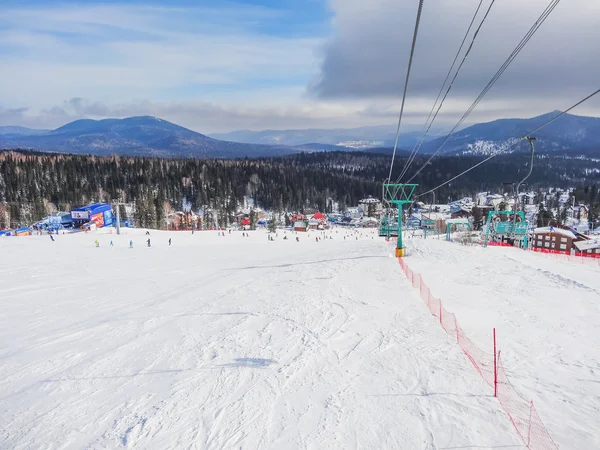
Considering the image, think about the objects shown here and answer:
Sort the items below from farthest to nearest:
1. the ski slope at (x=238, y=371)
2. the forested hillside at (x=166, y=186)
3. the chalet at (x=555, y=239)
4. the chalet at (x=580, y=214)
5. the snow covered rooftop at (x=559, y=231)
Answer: the chalet at (x=580, y=214) < the forested hillside at (x=166, y=186) < the chalet at (x=555, y=239) < the snow covered rooftop at (x=559, y=231) < the ski slope at (x=238, y=371)

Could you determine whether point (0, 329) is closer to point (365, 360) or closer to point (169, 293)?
point (169, 293)

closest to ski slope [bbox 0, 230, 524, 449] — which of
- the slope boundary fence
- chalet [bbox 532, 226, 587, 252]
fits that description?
the slope boundary fence

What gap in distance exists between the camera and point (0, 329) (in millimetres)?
13094

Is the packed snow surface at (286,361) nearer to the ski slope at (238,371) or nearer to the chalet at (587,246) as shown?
the ski slope at (238,371)

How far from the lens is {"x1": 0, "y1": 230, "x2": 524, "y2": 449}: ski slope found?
6.86m

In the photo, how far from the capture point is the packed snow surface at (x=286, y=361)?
6918mm

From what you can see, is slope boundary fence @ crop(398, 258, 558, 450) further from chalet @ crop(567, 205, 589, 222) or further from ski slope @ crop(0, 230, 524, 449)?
chalet @ crop(567, 205, 589, 222)

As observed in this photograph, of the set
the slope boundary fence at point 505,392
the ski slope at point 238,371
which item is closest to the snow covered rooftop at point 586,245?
the ski slope at point 238,371

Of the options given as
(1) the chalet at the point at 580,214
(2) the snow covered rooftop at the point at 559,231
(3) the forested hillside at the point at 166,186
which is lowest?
(1) the chalet at the point at 580,214

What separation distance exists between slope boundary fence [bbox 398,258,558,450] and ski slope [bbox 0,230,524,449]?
0.24 m

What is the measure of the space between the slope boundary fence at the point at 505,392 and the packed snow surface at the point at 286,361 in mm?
189

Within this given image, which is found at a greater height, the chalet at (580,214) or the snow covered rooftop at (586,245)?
the snow covered rooftop at (586,245)

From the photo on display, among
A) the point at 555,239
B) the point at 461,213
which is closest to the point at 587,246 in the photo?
the point at 555,239

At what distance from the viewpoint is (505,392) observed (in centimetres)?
798
